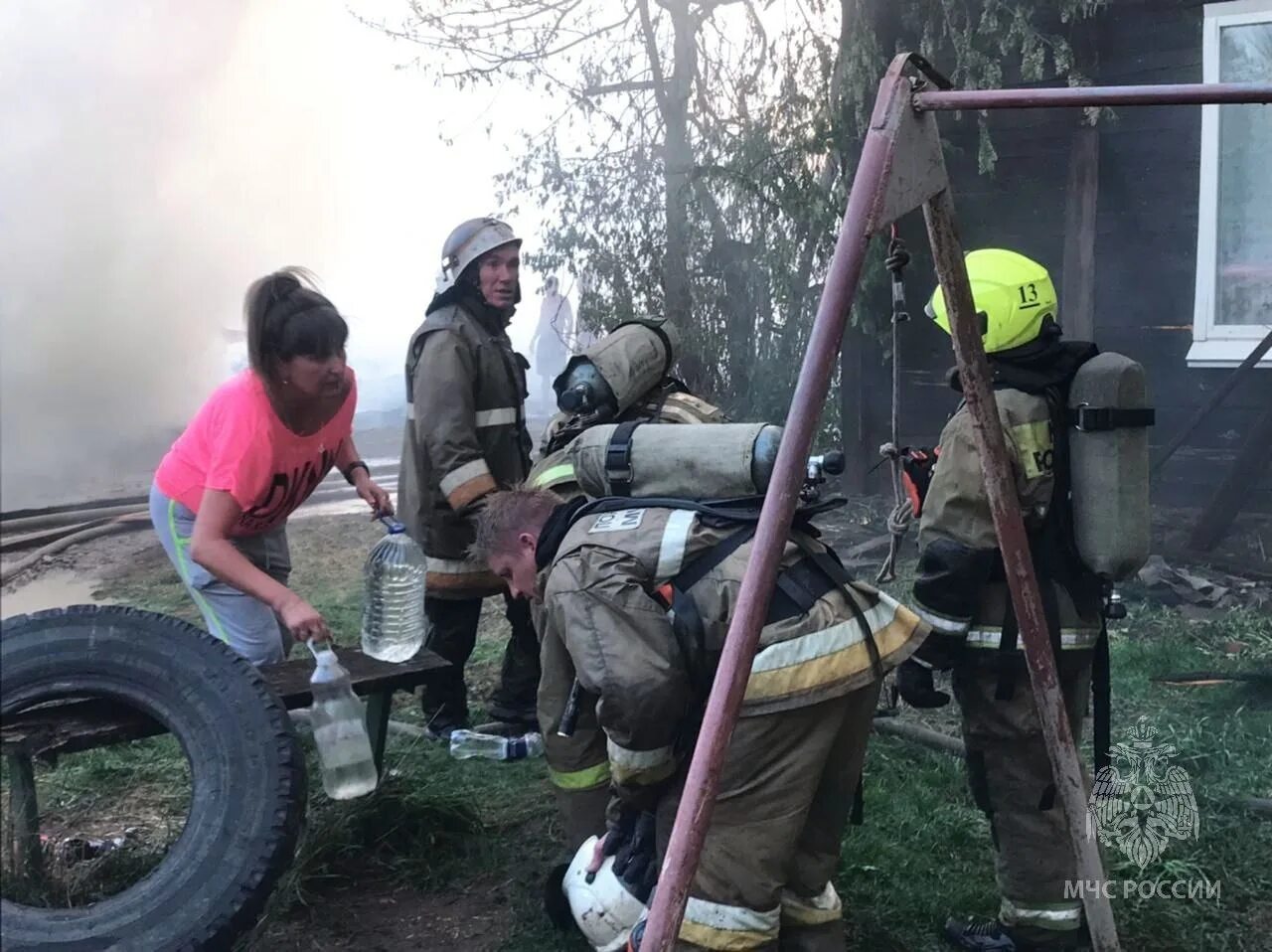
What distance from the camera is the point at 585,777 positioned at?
2.95m

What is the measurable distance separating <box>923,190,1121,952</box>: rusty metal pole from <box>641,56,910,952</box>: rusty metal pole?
0.37 metres

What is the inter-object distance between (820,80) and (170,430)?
4114 mm

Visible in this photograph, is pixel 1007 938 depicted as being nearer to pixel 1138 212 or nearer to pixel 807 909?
pixel 807 909

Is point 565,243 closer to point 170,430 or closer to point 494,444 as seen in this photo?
point 494,444

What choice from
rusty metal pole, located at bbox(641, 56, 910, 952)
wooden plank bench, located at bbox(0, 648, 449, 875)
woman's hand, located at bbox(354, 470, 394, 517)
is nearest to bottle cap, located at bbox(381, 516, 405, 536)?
woman's hand, located at bbox(354, 470, 394, 517)

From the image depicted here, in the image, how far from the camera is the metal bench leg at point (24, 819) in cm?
264

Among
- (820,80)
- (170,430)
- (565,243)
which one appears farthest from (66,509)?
(820,80)

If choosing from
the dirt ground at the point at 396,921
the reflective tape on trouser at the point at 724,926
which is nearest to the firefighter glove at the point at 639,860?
the reflective tape on trouser at the point at 724,926

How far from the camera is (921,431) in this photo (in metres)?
6.71

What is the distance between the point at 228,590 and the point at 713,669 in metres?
1.89

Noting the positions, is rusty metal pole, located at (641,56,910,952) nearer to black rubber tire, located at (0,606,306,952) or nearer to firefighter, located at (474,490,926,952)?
firefighter, located at (474,490,926,952)

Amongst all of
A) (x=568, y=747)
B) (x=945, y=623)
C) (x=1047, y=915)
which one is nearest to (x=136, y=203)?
(x=568, y=747)

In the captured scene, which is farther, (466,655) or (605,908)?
(466,655)

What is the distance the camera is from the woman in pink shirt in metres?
2.96
